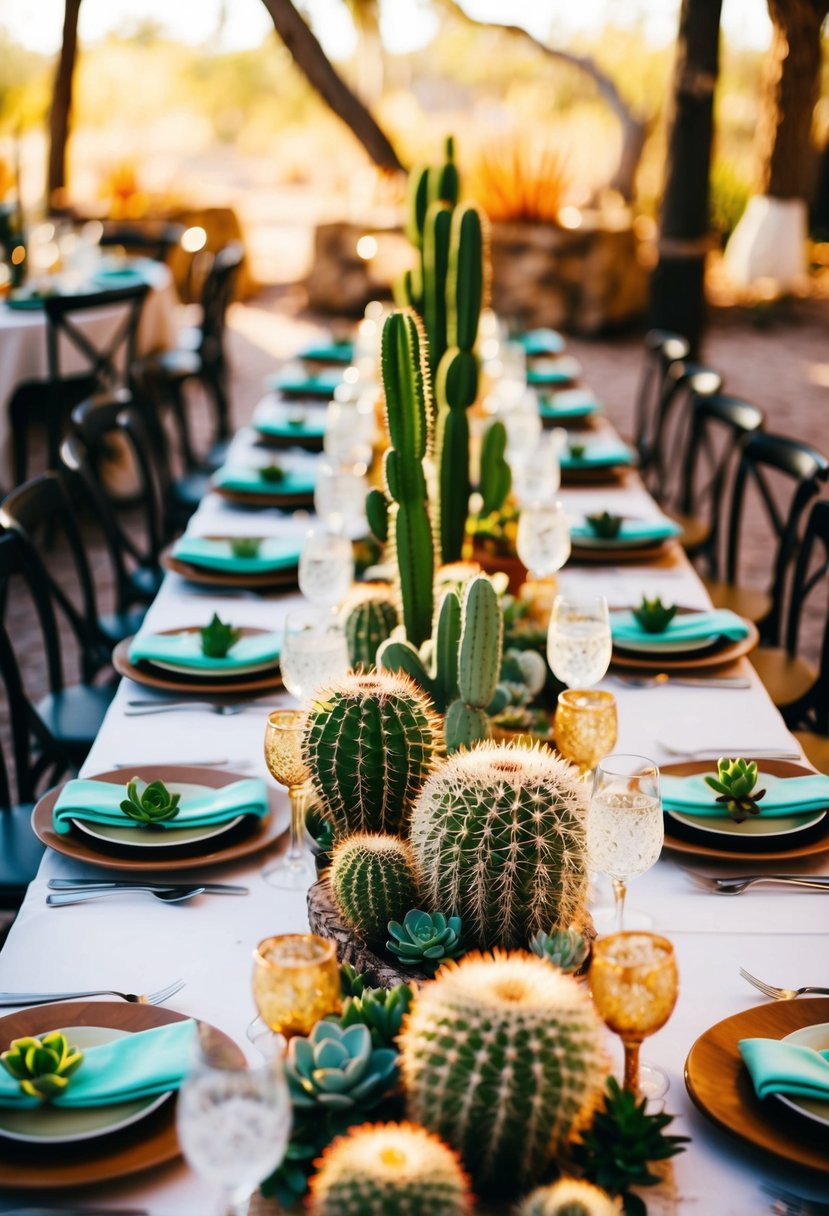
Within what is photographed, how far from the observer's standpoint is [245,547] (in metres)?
2.67

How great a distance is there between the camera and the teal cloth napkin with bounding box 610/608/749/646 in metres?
2.27

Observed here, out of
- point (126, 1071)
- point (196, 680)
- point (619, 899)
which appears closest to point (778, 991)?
point (619, 899)

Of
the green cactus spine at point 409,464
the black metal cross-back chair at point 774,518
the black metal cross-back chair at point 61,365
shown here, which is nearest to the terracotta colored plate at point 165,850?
the green cactus spine at point 409,464

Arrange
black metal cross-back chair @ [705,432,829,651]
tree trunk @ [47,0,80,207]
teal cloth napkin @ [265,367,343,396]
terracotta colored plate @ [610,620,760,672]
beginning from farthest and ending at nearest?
tree trunk @ [47,0,80,207] → teal cloth napkin @ [265,367,343,396] → black metal cross-back chair @ [705,432,829,651] → terracotta colored plate @ [610,620,760,672]

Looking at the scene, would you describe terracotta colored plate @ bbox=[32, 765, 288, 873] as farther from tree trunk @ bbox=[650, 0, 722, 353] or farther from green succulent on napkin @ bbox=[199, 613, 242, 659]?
tree trunk @ bbox=[650, 0, 722, 353]

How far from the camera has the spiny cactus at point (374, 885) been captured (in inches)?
50.6

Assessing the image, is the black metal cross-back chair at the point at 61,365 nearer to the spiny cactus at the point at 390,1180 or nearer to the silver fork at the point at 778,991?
the silver fork at the point at 778,991

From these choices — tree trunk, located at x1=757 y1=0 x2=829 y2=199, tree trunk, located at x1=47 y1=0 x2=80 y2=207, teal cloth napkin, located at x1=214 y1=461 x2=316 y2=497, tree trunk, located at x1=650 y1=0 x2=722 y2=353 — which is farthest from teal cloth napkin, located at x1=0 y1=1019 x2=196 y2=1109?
tree trunk, located at x1=757 y1=0 x2=829 y2=199

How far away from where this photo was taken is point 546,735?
177cm

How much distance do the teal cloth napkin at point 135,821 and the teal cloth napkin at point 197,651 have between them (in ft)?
1.45

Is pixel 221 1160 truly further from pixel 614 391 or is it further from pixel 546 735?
pixel 614 391

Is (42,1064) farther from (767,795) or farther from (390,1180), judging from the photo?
(767,795)

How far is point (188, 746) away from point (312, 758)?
0.55 metres

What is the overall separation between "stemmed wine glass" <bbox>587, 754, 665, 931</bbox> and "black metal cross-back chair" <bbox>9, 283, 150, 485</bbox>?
339 centimetres
